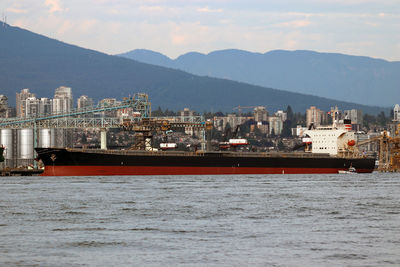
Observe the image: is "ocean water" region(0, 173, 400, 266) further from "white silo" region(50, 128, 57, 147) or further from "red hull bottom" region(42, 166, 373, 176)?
"white silo" region(50, 128, 57, 147)

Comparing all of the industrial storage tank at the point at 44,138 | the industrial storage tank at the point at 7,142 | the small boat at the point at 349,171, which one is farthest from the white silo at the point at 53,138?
the small boat at the point at 349,171

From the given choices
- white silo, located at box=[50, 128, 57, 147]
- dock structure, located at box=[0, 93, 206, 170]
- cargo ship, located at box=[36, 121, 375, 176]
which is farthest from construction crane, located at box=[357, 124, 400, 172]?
white silo, located at box=[50, 128, 57, 147]

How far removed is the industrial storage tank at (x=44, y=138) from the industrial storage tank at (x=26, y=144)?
1771 millimetres

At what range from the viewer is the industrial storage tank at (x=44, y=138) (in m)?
132

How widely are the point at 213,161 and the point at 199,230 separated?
57873mm

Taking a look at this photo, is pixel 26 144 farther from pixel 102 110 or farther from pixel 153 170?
pixel 153 170

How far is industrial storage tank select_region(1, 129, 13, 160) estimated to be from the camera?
131575 mm

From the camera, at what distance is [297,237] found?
97.0ft

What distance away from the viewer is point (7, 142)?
132m

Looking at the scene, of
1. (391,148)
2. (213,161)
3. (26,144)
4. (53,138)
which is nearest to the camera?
(213,161)

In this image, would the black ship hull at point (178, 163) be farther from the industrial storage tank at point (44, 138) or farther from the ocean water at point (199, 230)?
the industrial storage tank at point (44, 138)

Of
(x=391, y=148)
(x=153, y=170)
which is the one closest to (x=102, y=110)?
(x=153, y=170)

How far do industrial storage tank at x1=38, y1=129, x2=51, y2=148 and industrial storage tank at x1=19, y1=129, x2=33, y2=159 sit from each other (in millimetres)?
1771

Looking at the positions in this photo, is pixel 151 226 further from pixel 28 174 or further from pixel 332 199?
pixel 28 174
